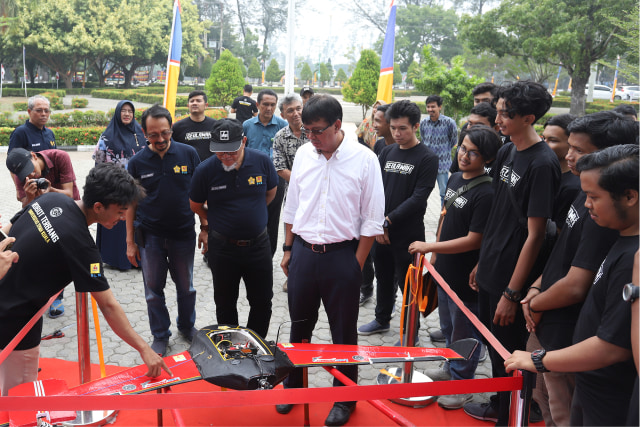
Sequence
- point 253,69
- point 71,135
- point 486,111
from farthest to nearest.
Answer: point 253,69 < point 71,135 < point 486,111

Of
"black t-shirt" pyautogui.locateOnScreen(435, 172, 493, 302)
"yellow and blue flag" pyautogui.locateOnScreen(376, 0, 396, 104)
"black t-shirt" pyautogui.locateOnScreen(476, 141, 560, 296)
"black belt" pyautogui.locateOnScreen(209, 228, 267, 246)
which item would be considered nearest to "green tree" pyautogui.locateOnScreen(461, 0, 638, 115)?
"yellow and blue flag" pyautogui.locateOnScreen(376, 0, 396, 104)

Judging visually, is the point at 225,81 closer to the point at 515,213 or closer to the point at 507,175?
the point at 507,175

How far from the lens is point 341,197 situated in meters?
3.21

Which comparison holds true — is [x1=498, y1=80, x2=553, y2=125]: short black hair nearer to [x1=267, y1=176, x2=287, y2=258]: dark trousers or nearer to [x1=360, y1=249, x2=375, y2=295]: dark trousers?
[x1=360, y1=249, x2=375, y2=295]: dark trousers

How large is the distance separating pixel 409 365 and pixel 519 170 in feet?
5.28

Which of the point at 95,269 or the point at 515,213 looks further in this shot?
the point at 515,213

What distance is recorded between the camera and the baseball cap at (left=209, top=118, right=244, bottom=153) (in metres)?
3.70

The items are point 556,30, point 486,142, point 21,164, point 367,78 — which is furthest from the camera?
point 367,78

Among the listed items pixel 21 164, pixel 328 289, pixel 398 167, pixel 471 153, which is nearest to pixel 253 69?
pixel 21 164

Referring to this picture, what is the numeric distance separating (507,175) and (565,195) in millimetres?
350

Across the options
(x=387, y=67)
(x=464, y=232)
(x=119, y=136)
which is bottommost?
(x=464, y=232)

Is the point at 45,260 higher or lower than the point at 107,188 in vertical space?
lower

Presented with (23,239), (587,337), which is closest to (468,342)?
(587,337)

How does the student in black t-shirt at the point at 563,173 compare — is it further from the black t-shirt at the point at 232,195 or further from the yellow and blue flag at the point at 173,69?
the yellow and blue flag at the point at 173,69
